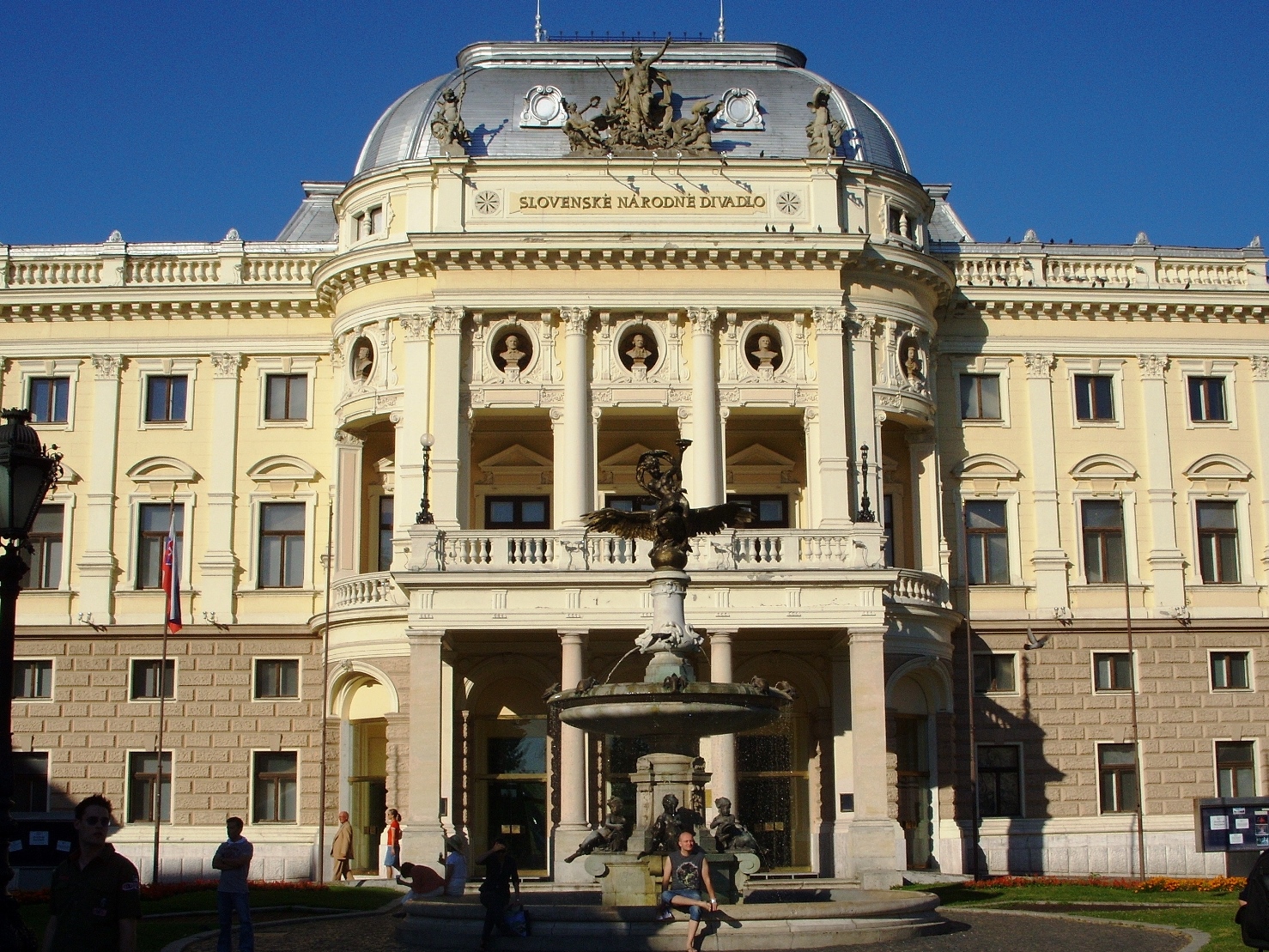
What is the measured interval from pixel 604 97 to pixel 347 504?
1369 centimetres

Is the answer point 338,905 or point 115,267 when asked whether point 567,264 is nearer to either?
point 115,267

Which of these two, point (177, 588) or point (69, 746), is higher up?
point (177, 588)

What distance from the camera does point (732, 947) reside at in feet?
69.1

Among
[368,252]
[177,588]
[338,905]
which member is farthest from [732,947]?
[368,252]

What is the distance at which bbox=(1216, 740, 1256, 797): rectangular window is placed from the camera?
44.7 metres

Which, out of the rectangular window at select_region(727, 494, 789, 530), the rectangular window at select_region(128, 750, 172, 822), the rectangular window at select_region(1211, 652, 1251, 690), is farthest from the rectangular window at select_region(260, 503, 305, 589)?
the rectangular window at select_region(1211, 652, 1251, 690)

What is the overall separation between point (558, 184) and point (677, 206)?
125 inches

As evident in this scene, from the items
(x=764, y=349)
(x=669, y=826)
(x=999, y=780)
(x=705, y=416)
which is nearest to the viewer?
(x=669, y=826)

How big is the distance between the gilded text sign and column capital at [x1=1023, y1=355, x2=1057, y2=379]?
9.50m

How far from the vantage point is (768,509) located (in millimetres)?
45094

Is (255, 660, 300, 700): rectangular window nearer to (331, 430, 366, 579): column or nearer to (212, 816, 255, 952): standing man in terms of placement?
(331, 430, 366, 579): column

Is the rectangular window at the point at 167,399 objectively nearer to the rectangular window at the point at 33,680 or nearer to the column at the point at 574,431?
the rectangular window at the point at 33,680

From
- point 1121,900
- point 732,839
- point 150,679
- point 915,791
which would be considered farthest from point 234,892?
point 915,791

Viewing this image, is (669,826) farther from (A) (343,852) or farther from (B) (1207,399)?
(B) (1207,399)
